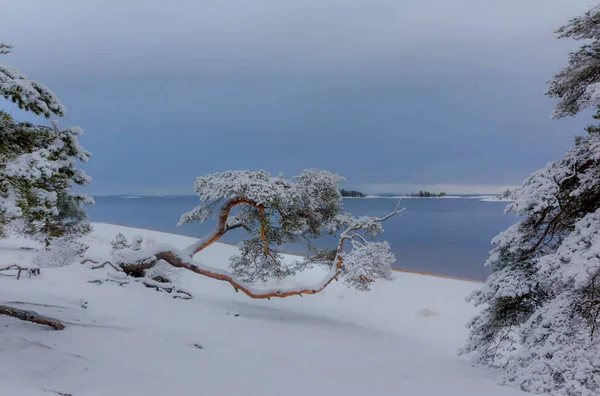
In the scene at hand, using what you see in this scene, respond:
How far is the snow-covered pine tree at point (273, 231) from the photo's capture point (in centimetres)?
971

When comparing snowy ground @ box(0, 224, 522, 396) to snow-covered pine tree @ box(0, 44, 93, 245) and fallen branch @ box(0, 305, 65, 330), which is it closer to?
fallen branch @ box(0, 305, 65, 330)

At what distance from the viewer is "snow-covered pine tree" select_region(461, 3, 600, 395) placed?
4047 mm

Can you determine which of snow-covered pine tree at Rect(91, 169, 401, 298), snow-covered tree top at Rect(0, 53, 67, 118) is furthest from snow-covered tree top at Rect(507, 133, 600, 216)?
snow-covered tree top at Rect(0, 53, 67, 118)

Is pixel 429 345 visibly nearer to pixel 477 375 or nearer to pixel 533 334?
pixel 477 375

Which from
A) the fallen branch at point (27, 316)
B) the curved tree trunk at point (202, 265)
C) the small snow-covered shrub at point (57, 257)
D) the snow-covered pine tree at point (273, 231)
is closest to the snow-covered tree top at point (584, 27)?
the snow-covered pine tree at point (273, 231)

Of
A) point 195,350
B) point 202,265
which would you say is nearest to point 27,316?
point 195,350

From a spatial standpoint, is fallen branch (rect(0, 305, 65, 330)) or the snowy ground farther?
fallen branch (rect(0, 305, 65, 330))

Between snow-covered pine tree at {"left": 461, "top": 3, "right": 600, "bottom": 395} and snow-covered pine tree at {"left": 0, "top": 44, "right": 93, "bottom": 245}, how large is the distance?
5644 millimetres

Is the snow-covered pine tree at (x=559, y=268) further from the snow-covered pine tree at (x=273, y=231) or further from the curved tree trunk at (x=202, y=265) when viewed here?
the curved tree trunk at (x=202, y=265)

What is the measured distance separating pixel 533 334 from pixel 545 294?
3.75 feet

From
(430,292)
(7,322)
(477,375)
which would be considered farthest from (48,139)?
(430,292)

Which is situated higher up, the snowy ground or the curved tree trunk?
the curved tree trunk

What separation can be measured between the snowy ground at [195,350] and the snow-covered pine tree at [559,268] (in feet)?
2.16

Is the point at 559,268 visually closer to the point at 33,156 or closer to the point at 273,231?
the point at 33,156
